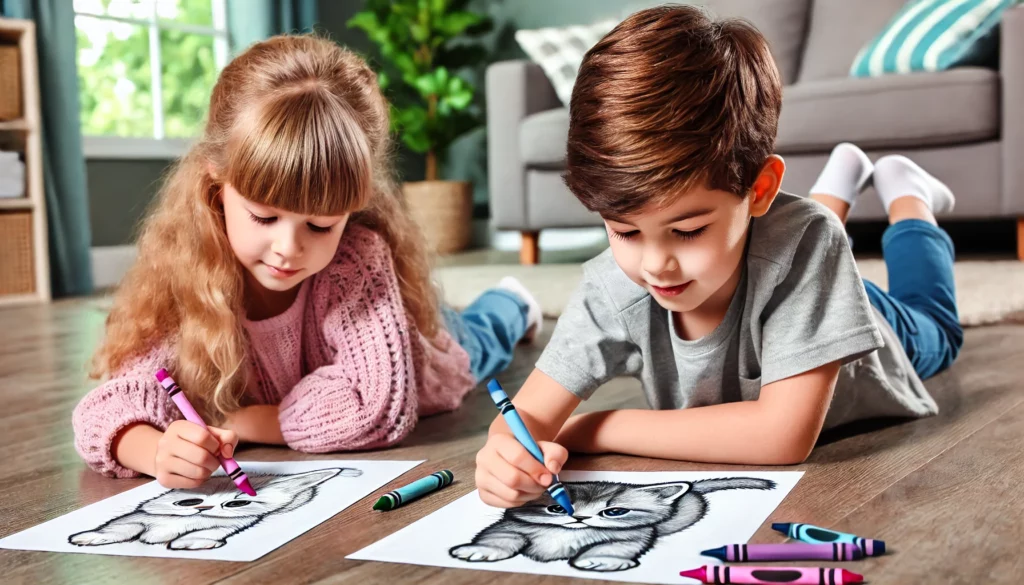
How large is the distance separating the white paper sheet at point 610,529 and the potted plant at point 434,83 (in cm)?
321

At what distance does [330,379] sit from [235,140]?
31cm

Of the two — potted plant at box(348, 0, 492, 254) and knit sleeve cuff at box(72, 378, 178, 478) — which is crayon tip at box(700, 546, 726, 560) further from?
potted plant at box(348, 0, 492, 254)

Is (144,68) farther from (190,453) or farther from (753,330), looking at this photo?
(753,330)

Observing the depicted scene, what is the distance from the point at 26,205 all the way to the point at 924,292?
8.90 ft

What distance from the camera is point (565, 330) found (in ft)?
3.54

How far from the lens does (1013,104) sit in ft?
8.72

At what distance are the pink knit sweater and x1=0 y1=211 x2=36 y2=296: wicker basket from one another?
2239 mm

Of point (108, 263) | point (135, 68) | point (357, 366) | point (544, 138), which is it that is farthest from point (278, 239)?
point (135, 68)

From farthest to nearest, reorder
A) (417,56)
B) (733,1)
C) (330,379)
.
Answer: (417,56)
(733,1)
(330,379)

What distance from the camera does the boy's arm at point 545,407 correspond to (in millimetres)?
1040

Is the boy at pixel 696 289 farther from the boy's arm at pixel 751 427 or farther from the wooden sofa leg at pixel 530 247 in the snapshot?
the wooden sofa leg at pixel 530 247

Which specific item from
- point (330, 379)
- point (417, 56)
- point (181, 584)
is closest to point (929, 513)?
point (181, 584)

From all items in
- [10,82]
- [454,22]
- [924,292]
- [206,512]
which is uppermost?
[454,22]

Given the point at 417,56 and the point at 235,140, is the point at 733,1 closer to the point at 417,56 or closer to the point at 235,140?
the point at 417,56
